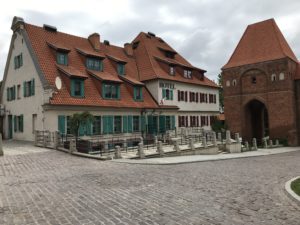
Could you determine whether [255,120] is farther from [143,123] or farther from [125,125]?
[125,125]

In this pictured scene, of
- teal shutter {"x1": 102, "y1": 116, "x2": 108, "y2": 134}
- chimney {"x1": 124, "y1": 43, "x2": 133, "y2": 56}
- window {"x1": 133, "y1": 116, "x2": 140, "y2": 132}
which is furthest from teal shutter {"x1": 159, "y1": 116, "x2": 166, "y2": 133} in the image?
chimney {"x1": 124, "y1": 43, "x2": 133, "y2": 56}

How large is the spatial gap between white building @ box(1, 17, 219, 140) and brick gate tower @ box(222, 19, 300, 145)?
942cm

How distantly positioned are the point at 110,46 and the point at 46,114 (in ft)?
47.8

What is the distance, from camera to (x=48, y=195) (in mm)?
8352

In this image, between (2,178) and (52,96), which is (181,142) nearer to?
(52,96)

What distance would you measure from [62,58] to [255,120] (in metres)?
32.5

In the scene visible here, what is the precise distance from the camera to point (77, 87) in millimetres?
25234

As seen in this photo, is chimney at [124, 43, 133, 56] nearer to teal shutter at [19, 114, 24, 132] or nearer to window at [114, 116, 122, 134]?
window at [114, 116, 122, 134]

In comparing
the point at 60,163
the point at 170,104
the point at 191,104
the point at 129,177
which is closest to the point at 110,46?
→ the point at 170,104

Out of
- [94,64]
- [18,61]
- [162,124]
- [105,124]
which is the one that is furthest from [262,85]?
[18,61]

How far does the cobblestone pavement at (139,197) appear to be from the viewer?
6.41 meters

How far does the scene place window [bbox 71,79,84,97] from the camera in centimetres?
2469

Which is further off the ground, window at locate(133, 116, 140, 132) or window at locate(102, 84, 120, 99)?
window at locate(102, 84, 120, 99)

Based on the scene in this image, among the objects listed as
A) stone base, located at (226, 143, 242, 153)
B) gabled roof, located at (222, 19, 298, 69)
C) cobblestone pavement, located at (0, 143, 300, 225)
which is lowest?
stone base, located at (226, 143, 242, 153)
